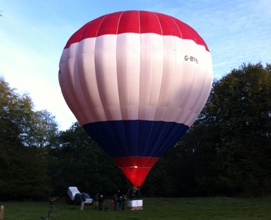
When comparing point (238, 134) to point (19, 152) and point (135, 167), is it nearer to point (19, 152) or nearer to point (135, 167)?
point (135, 167)

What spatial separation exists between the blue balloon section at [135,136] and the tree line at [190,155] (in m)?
15.5

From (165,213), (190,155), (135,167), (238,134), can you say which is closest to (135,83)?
(135,167)

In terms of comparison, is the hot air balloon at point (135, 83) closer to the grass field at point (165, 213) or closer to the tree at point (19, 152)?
the grass field at point (165, 213)

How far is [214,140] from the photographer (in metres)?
36.4

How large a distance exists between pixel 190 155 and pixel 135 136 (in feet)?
71.3

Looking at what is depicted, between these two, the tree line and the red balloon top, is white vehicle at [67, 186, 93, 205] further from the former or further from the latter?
the red balloon top

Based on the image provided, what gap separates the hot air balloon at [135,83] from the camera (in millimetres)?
17906

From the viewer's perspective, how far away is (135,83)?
17812 mm

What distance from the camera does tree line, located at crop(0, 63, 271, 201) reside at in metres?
33.2

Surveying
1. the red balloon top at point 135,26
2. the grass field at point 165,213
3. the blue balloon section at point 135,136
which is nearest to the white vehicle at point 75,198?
the grass field at point 165,213

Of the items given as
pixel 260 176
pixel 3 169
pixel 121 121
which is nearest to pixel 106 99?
pixel 121 121

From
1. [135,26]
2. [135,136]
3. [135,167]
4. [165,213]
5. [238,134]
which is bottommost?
[165,213]

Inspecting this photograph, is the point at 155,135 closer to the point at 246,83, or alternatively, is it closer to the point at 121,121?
the point at 121,121

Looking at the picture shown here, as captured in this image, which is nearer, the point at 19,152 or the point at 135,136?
the point at 135,136
